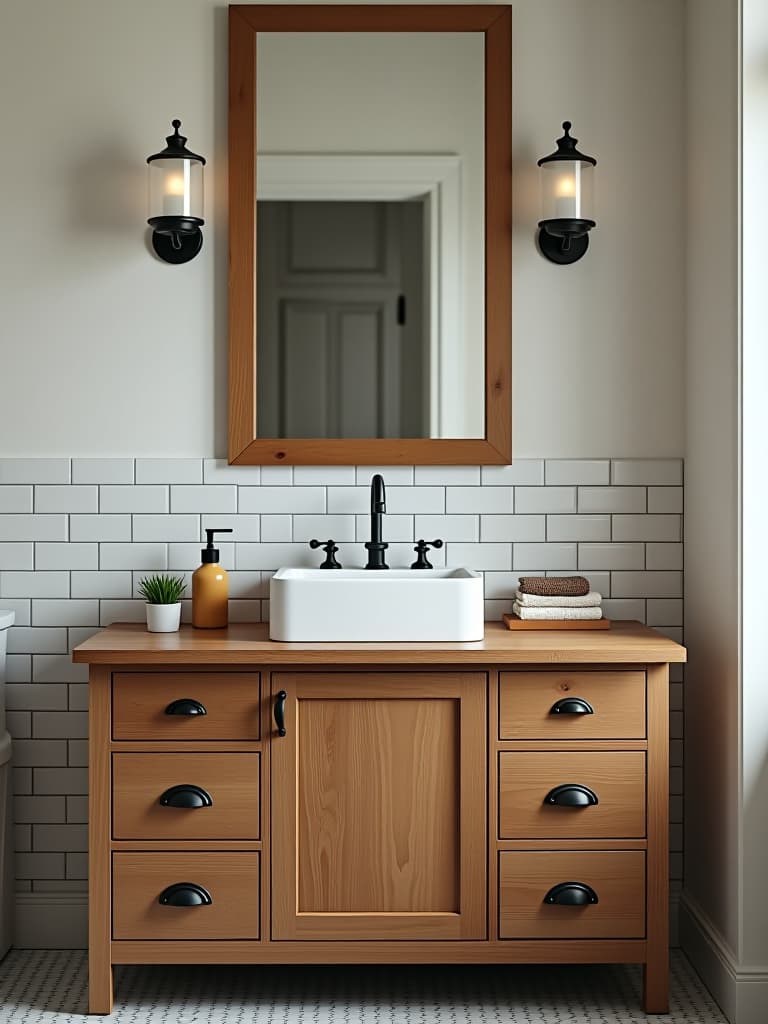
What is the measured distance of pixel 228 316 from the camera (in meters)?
2.97

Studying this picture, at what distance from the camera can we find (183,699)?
2.53 m

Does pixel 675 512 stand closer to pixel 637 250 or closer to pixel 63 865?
pixel 637 250

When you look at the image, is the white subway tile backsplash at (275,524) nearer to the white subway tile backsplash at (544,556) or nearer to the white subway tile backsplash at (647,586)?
the white subway tile backsplash at (544,556)

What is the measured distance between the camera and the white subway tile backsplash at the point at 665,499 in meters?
3.02

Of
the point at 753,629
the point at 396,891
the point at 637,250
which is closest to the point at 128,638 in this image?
the point at 396,891

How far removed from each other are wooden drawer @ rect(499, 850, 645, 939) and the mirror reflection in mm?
1086

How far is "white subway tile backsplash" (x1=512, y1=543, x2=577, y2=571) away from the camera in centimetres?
302

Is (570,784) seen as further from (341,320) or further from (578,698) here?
(341,320)

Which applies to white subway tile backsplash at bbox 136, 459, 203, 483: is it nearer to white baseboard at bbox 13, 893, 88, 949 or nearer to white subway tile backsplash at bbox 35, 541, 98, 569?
white subway tile backsplash at bbox 35, 541, 98, 569

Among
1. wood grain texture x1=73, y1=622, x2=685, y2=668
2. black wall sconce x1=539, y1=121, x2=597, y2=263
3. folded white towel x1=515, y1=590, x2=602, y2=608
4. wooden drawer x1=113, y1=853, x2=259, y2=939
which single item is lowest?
wooden drawer x1=113, y1=853, x2=259, y2=939

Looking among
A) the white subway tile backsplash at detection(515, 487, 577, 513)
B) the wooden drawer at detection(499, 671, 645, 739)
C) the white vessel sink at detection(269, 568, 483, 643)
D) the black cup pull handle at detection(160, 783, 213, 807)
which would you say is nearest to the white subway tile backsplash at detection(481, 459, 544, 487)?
the white subway tile backsplash at detection(515, 487, 577, 513)

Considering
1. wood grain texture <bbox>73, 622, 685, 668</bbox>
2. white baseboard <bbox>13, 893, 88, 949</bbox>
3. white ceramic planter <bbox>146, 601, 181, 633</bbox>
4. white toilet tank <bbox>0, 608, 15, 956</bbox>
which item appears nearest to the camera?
wood grain texture <bbox>73, 622, 685, 668</bbox>

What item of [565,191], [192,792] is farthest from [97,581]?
[565,191]

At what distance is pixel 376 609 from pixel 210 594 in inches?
19.5
